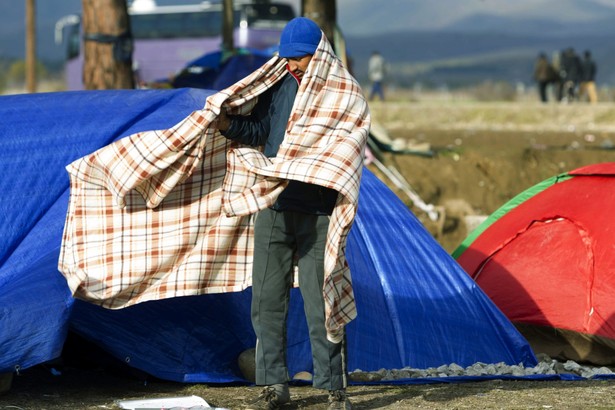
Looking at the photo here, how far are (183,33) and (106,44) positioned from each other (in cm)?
2463

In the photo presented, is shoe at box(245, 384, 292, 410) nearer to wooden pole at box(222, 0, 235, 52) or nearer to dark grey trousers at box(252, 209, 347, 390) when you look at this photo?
dark grey trousers at box(252, 209, 347, 390)

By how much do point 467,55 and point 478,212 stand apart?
11526 cm

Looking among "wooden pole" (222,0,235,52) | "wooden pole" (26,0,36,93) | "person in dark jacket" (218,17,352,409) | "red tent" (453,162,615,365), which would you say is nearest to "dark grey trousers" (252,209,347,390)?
"person in dark jacket" (218,17,352,409)

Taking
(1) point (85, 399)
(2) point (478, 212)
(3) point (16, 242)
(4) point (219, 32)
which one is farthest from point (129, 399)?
(4) point (219, 32)

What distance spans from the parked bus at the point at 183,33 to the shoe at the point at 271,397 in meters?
27.9

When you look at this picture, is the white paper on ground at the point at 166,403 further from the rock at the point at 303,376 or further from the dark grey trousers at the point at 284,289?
the rock at the point at 303,376

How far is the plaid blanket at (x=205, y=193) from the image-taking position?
210 inches

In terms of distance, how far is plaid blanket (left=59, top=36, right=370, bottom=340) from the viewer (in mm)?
5344

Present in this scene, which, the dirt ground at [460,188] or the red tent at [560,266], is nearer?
the dirt ground at [460,188]

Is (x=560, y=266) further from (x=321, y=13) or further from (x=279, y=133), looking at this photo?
(x=321, y=13)

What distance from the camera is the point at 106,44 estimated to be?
11531mm

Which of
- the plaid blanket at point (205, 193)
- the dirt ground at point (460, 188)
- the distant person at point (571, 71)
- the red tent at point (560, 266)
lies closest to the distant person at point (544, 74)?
the distant person at point (571, 71)

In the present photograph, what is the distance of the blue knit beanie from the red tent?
105 inches

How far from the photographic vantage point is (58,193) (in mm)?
6387
